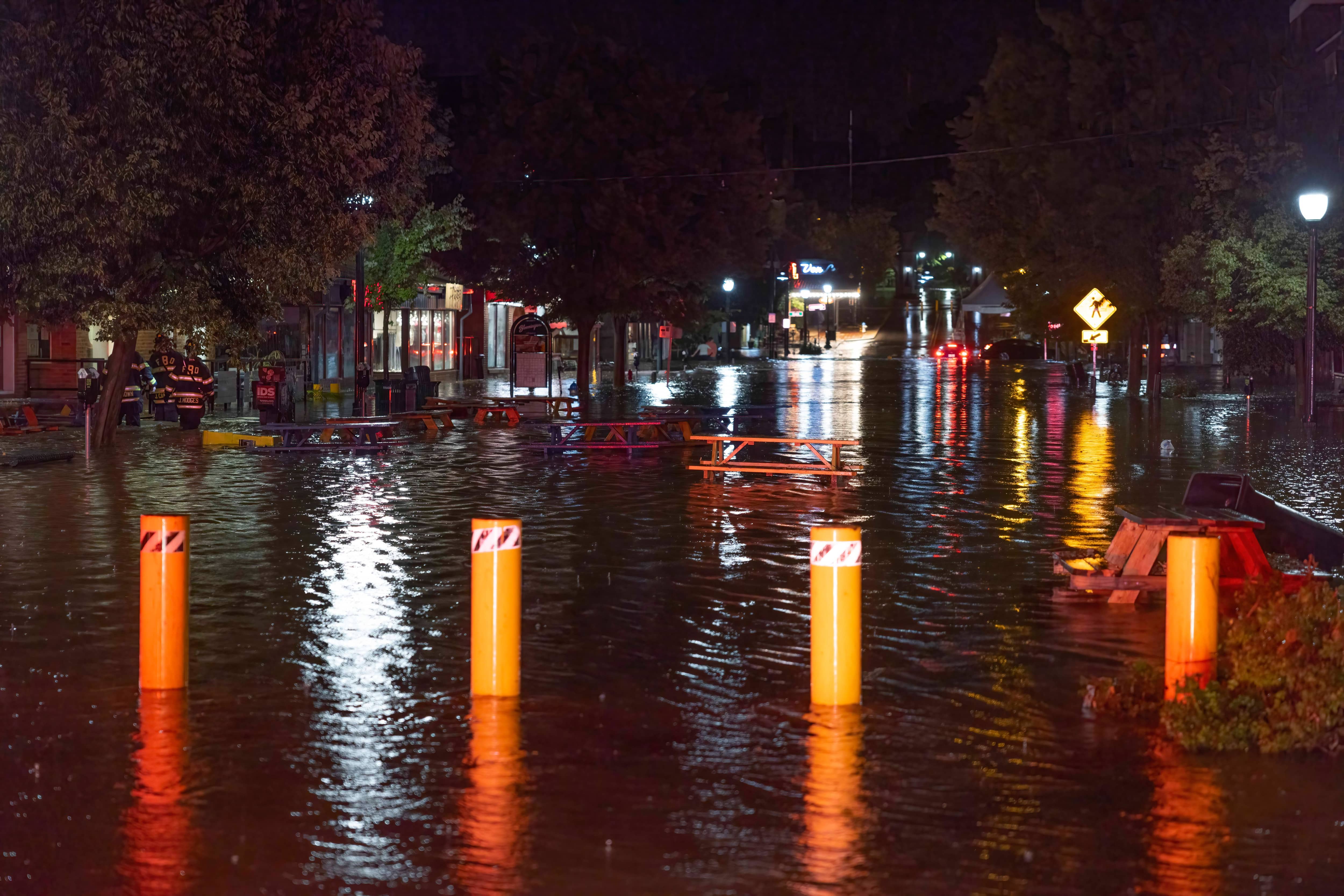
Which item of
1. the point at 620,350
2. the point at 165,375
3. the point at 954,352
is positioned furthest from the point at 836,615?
the point at 954,352

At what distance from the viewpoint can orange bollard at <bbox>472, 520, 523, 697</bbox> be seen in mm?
7836

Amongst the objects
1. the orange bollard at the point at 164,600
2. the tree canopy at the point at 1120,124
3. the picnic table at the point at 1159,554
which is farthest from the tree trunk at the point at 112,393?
the tree canopy at the point at 1120,124

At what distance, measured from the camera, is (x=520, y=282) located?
48.6 m

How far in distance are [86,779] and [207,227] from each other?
19.1 m

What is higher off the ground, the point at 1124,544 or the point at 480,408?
the point at 480,408

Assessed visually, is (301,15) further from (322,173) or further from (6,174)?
(6,174)

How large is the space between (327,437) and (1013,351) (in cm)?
6619

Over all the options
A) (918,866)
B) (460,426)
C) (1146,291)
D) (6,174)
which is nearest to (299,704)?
(918,866)

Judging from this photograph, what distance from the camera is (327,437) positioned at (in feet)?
88.4

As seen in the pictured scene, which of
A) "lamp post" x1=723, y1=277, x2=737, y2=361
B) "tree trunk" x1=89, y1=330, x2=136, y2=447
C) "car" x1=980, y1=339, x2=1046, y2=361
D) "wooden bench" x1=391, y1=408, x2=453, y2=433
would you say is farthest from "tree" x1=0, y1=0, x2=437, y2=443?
"car" x1=980, y1=339, x2=1046, y2=361

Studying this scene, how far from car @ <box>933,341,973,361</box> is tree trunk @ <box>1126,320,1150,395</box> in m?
33.7

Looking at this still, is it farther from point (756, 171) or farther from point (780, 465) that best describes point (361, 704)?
point (756, 171)

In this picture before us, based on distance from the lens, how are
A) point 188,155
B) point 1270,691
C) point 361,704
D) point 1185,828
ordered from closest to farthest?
point 1185,828
point 1270,691
point 361,704
point 188,155

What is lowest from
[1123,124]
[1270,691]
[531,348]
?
[1270,691]
